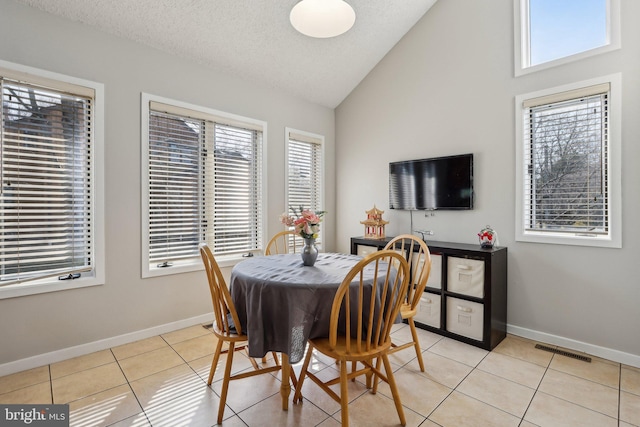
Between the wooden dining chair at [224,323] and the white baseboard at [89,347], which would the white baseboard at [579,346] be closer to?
the wooden dining chair at [224,323]

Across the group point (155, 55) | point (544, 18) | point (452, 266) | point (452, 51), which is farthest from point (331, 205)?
point (544, 18)

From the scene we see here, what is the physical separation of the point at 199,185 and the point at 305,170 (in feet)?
4.97

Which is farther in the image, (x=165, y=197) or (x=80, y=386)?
(x=165, y=197)

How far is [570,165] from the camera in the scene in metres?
2.63

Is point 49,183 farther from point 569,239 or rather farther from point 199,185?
point 569,239

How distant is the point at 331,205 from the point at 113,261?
277 centimetres

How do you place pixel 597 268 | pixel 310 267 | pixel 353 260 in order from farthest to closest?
pixel 597 268, pixel 353 260, pixel 310 267

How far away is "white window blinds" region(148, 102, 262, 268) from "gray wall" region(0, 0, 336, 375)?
164 millimetres

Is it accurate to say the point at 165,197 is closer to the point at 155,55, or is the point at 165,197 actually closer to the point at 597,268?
the point at 155,55

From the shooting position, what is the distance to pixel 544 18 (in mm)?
2791

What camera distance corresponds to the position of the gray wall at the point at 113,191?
2.23m

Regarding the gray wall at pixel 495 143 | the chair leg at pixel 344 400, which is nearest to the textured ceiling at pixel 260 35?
the gray wall at pixel 495 143

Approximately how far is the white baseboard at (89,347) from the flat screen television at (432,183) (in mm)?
2618

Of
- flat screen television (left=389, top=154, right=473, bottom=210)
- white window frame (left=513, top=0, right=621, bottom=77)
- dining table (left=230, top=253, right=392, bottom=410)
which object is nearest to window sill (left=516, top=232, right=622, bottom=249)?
flat screen television (left=389, top=154, right=473, bottom=210)
